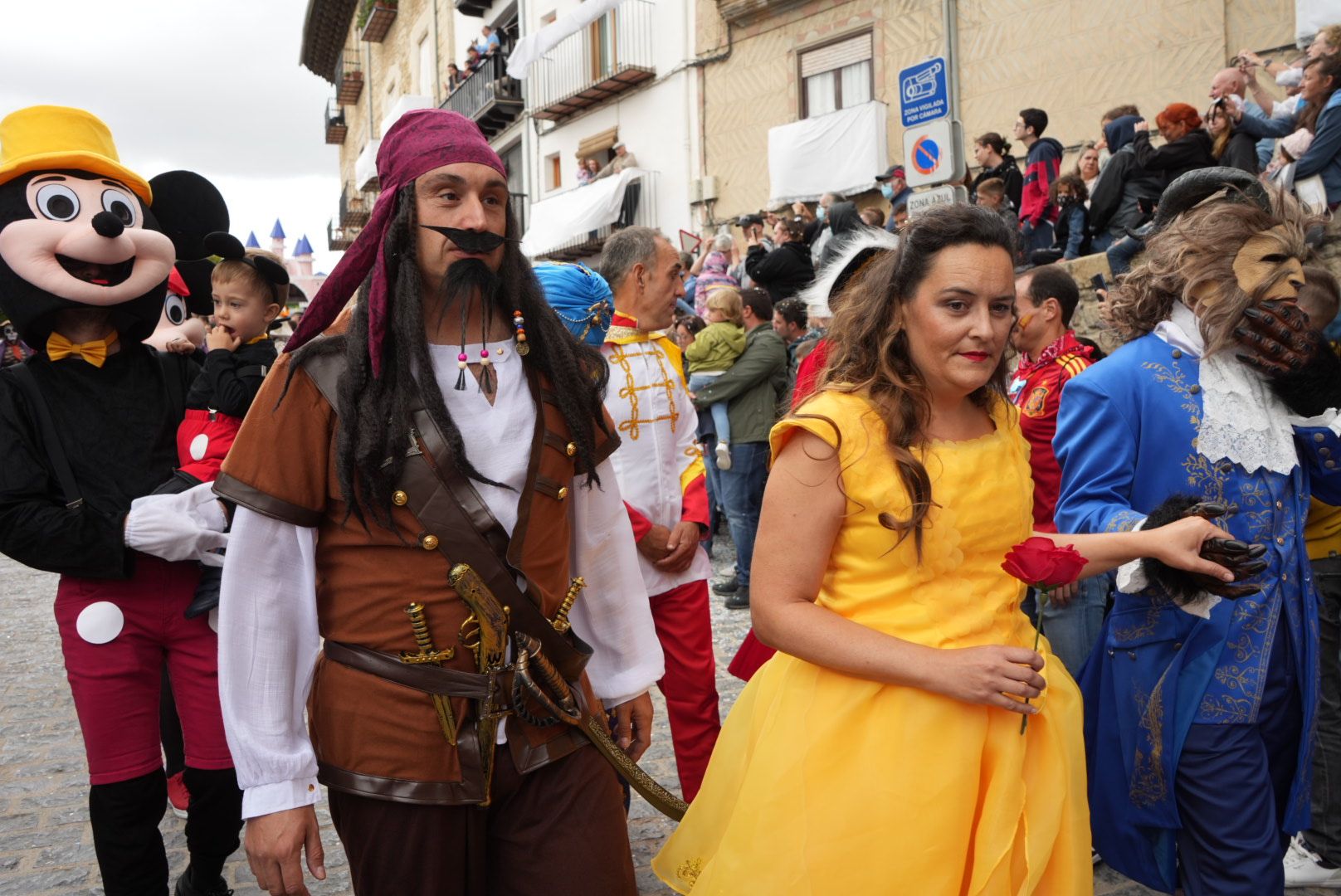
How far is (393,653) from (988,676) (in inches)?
44.1

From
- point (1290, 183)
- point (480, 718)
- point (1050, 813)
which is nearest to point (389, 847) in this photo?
point (480, 718)

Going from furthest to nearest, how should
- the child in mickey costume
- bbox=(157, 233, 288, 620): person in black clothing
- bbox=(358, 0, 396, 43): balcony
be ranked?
bbox=(358, 0, 396, 43): balcony, bbox=(157, 233, 288, 620): person in black clothing, the child in mickey costume

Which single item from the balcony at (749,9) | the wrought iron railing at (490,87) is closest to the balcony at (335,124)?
the wrought iron railing at (490,87)

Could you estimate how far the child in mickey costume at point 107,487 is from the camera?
292 cm

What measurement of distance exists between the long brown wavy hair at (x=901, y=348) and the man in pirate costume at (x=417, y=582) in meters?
0.63

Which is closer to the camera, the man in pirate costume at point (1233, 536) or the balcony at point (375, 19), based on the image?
the man in pirate costume at point (1233, 536)

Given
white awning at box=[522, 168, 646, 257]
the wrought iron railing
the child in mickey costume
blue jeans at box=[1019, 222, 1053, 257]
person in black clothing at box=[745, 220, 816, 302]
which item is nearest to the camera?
the child in mickey costume

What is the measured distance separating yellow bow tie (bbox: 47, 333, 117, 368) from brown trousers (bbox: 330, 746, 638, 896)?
1.69 meters

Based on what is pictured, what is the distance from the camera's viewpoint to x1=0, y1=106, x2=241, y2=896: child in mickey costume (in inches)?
115

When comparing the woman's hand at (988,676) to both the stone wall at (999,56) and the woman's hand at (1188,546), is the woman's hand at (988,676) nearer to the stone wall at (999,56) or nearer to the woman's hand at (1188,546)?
the woman's hand at (1188,546)

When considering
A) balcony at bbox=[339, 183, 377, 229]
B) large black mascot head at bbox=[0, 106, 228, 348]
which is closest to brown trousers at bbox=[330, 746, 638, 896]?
large black mascot head at bbox=[0, 106, 228, 348]

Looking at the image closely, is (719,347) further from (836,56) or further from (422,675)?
(836,56)

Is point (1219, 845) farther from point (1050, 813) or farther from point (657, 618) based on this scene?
point (657, 618)

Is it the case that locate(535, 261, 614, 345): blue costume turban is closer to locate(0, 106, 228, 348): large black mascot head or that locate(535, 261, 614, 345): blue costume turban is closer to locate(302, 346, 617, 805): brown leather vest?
locate(0, 106, 228, 348): large black mascot head
